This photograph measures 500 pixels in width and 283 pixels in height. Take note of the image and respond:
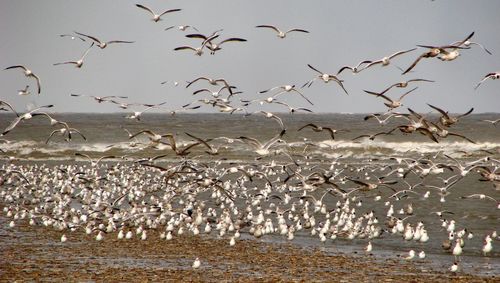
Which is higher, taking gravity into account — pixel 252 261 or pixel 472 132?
pixel 472 132

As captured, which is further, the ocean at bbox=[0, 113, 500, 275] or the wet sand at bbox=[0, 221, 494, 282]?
the ocean at bbox=[0, 113, 500, 275]

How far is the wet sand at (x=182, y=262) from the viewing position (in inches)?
753

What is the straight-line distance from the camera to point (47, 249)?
22.7 m

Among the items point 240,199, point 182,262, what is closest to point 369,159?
point 240,199

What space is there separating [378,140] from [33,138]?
100ft

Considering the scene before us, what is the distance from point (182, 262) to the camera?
21.2 metres

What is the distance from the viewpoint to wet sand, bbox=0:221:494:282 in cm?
1912

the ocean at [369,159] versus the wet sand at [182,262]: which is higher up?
the ocean at [369,159]

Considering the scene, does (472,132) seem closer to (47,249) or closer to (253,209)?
(253,209)

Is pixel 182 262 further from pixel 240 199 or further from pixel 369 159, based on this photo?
pixel 369 159

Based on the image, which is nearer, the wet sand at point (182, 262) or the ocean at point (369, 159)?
the wet sand at point (182, 262)

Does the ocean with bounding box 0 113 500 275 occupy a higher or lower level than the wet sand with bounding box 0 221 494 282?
higher

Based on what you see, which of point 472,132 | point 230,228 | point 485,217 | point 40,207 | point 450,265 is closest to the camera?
point 450,265

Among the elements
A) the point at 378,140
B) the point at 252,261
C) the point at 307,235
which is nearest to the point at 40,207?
the point at 307,235
